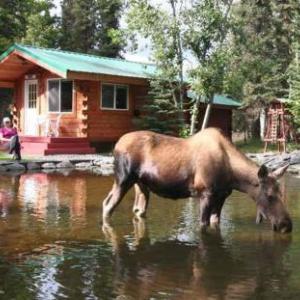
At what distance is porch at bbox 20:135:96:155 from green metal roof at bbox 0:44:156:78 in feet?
9.59

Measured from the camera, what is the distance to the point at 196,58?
1242 inches

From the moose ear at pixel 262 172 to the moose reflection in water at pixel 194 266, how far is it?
90 centimetres

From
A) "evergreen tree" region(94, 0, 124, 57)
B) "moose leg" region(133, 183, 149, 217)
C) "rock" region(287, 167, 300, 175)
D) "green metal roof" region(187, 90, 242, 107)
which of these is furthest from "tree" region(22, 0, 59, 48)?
"moose leg" region(133, 183, 149, 217)

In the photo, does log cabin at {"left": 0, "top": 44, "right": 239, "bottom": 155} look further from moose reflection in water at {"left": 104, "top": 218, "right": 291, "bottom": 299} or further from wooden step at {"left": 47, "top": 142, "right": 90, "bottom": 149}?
moose reflection in water at {"left": 104, "top": 218, "right": 291, "bottom": 299}

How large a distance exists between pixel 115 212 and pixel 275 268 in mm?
4757

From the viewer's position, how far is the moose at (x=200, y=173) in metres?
9.82

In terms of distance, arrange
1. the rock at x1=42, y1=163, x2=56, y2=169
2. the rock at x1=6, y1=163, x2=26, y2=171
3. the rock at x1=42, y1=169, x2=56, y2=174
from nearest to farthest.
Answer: the rock at x1=42, y1=169, x2=56, y2=174 → the rock at x1=6, y1=163, x2=26, y2=171 → the rock at x1=42, y1=163, x2=56, y2=169

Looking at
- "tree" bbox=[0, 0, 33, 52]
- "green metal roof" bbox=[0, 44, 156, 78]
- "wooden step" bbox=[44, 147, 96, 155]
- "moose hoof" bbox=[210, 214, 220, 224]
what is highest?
"tree" bbox=[0, 0, 33, 52]

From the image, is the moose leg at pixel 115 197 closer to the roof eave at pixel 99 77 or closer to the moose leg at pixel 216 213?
the moose leg at pixel 216 213

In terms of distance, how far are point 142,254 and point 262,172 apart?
8.38 feet

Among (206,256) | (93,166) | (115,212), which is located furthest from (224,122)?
(206,256)

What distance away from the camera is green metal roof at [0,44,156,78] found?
28.5 meters

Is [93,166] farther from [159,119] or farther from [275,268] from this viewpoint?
[275,268]

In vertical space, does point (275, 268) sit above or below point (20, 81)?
below
